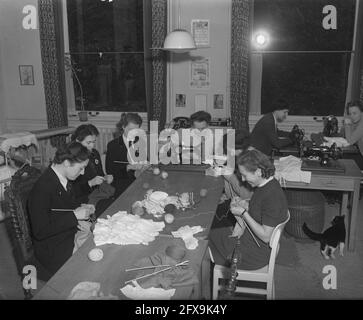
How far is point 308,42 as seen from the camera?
5.78m

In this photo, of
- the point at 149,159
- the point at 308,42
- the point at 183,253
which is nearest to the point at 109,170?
the point at 149,159

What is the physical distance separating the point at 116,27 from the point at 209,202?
3870 mm

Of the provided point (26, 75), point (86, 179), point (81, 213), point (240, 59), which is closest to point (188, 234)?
point (81, 213)

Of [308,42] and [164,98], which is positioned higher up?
[308,42]

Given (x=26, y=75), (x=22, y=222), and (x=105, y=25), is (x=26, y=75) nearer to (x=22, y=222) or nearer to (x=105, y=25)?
(x=105, y=25)

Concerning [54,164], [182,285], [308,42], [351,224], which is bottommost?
[351,224]

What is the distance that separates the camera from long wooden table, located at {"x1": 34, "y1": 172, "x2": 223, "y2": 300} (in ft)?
6.66

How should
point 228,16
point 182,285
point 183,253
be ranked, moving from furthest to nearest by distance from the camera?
point 228,16, point 183,253, point 182,285

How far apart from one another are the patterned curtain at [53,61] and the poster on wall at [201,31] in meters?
1.91

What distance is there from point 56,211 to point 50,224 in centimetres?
16

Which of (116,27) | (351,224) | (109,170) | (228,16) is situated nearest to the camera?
(351,224)

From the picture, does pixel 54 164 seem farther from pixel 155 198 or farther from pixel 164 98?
pixel 164 98

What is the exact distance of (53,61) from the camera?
6121mm

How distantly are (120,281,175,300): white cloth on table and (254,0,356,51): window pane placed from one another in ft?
14.9
